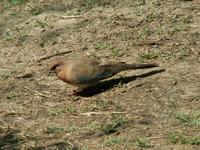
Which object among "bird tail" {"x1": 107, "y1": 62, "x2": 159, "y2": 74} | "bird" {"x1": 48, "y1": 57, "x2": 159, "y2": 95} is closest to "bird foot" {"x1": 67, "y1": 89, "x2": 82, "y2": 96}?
"bird" {"x1": 48, "y1": 57, "x2": 159, "y2": 95}

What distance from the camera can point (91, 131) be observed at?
6340mm

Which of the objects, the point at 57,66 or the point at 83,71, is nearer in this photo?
the point at 83,71

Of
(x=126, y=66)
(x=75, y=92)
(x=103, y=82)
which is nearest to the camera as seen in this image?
(x=75, y=92)

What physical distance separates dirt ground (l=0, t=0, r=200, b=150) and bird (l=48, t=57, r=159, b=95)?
0.15 m

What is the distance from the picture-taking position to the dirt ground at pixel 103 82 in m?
6.25

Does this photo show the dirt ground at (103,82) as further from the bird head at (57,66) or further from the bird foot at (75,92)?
the bird head at (57,66)

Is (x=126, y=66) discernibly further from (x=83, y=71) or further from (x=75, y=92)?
(x=75, y=92)

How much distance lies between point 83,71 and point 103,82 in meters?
0.45

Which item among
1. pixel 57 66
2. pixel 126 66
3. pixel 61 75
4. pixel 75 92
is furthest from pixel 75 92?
pixel 126 66

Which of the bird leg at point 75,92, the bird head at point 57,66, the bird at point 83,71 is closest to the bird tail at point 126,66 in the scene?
the bird at point 83,71

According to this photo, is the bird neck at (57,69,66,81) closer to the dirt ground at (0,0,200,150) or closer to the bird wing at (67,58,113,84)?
the bird wing at (67,58,113,84)

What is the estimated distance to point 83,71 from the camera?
7188 millimetres

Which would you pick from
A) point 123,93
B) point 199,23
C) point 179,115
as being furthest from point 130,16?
point 179,115

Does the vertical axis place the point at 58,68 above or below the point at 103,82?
above
